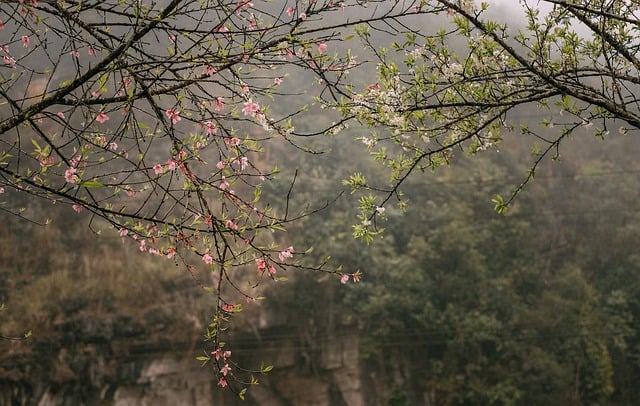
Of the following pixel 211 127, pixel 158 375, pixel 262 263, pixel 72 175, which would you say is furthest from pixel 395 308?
pixel 72 175

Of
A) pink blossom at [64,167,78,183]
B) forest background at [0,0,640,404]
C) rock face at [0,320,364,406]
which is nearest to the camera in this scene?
pink blossom at [64,167,78,183]

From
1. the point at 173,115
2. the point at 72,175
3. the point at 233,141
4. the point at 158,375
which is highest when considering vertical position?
the point at 173,115

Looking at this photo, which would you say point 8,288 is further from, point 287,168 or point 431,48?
point 431,48

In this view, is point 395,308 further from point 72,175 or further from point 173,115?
point 72,175

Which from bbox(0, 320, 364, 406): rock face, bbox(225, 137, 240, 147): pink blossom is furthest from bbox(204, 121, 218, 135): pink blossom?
bbox(0, 320, 364, 406): rock face

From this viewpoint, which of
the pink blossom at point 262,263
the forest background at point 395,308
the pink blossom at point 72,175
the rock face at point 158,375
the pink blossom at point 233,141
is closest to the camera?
the pink blossom at point 72,175

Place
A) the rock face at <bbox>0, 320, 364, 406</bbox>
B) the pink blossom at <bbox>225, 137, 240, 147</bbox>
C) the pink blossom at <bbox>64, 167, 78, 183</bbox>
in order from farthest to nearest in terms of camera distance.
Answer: the rock face at <bbox>0, 320, 364, 406</bbox> → the pink blossom at <bbox>225, 137, 240, 147</bbox> → the pink blossom at <bbox>64, 167, 78, 183</bbox>

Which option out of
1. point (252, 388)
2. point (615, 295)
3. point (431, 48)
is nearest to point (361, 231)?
point (431, 48)

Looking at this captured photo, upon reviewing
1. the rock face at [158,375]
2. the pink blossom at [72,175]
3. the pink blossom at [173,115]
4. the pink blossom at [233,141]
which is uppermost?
the pink blossom at [173,115]

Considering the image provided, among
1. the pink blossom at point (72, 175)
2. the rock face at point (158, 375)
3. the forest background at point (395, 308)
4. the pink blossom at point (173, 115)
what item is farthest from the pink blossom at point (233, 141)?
the rock face at point (158, 375)

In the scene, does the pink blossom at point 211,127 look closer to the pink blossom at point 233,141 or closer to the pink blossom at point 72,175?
the pink blossom at point 233,141

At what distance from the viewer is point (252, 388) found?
9.45m

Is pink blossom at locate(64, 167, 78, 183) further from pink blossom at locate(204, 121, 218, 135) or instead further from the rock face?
the rock face

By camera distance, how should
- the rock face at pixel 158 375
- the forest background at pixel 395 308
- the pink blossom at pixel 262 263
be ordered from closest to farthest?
the pink blossom at pixel 262 263 < the rock face at pixel 158 375 < the forest background at pixel 395 308
